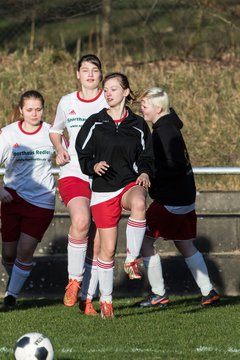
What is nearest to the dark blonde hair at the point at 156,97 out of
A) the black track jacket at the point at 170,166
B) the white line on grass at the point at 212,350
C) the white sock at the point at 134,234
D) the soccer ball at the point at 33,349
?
the black track jacket at the point at 170,166

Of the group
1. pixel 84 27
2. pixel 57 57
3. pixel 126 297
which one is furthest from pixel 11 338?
pixel 84 27

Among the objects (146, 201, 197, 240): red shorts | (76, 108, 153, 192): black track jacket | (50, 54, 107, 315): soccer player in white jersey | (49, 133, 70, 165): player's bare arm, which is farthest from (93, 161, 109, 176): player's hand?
(146, 201, 197, 240): red shorts

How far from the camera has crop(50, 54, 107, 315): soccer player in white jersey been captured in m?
9.30

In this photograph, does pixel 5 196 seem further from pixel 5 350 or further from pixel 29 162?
pixel 5 350

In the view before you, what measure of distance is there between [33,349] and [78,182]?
2.77 m

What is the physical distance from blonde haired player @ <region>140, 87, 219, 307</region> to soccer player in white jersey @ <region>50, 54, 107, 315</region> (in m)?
0.46

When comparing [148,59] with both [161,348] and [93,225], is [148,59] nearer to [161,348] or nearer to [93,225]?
[93,225]

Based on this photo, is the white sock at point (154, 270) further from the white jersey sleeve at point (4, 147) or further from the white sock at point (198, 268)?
the white jersey sleeve at point (4, 147)

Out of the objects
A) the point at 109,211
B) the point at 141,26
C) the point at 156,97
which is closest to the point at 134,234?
the point at 109,211

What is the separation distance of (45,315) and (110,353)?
6.80ft

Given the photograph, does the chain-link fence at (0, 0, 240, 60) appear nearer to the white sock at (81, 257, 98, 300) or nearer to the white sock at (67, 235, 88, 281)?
the white sock at (81, 257, 98, 300)

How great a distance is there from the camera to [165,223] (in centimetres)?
966

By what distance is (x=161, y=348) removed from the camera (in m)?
7.73

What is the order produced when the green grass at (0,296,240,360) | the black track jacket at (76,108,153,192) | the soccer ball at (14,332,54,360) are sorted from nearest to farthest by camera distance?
the soccer ball at (14,332,54,360), the green grass at (0,296,240,360), the black track jacket at (76,108,153,192)
